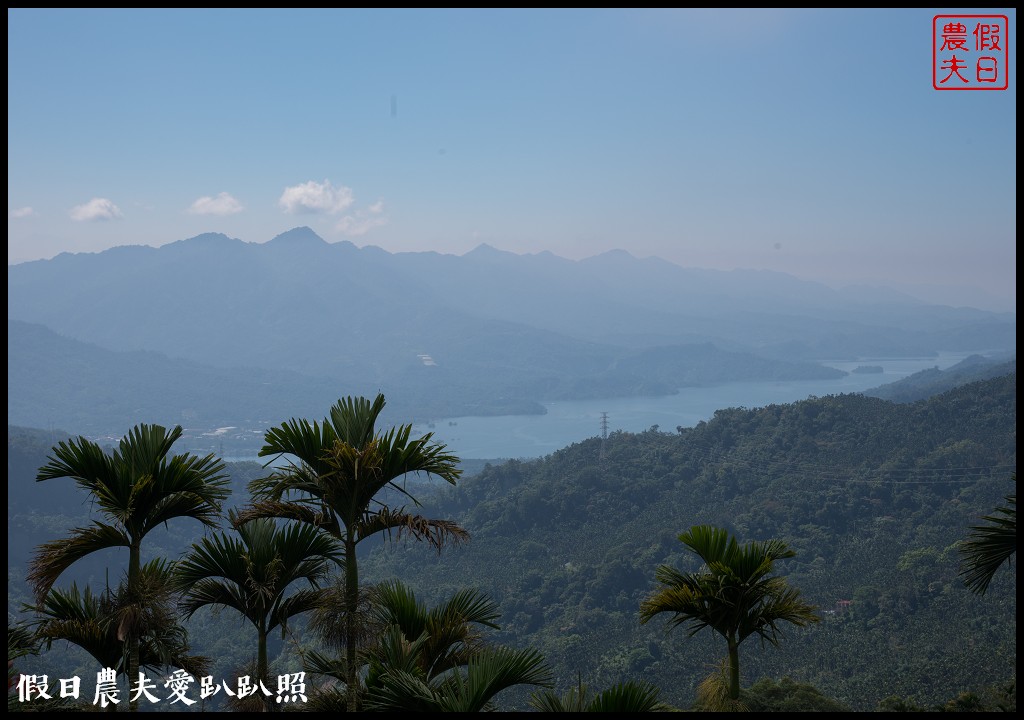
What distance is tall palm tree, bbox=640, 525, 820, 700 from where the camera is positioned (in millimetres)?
3461

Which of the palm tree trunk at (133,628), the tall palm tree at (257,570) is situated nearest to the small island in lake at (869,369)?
the tall palm tree at (257,570)

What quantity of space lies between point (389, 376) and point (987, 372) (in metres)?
139

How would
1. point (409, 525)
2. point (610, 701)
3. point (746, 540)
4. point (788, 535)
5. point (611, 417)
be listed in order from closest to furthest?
point (610, 701) < point (409, 525) < point (788, 535) < point (746, 540) < point (611, 417)

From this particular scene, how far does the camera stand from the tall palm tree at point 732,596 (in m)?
3.46

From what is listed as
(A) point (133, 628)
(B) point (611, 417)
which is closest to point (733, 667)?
(A) point (133, 628)

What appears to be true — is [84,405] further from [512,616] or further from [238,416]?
[512,616]

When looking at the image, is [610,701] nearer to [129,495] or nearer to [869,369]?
[129,495]

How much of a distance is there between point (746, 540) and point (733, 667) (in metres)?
39.8

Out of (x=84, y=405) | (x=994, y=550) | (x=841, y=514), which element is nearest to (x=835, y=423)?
(x=841, y=514)

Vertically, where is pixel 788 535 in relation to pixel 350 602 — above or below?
below

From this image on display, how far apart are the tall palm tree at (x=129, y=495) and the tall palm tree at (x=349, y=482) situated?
319 mm

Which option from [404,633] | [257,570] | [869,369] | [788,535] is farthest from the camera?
[869,369]

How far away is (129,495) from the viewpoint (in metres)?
3.46

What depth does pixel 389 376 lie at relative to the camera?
628 ft
